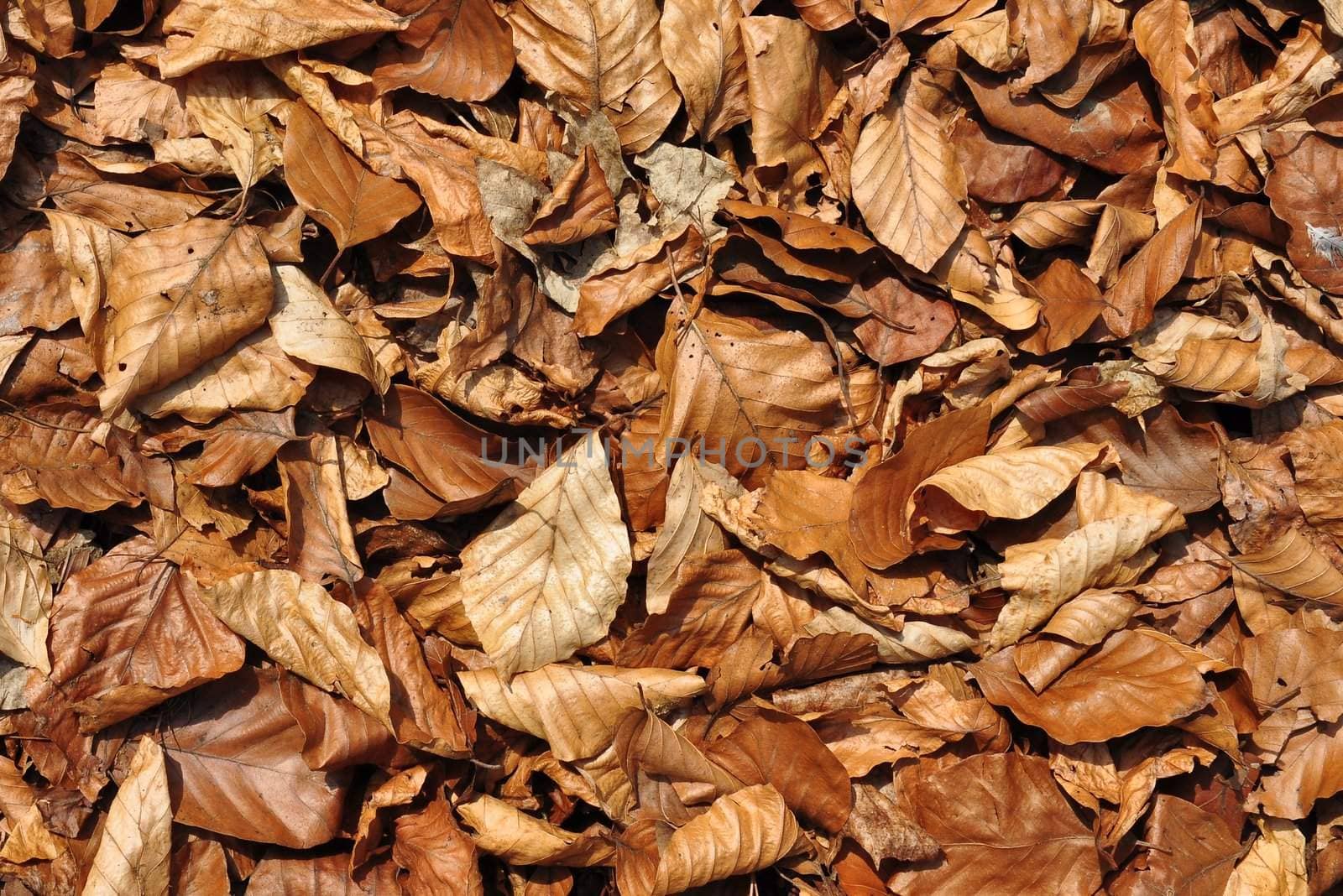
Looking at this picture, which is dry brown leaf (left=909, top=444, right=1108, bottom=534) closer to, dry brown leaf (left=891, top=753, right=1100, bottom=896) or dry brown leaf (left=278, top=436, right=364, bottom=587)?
dry brown leaf (left=891, top=753, right=1100, bottom=896)

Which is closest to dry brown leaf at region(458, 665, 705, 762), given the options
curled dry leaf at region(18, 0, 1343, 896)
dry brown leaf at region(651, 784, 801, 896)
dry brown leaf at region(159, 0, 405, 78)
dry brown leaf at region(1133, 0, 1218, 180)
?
curled dry leaf at region(18, 0, 1343, 896)

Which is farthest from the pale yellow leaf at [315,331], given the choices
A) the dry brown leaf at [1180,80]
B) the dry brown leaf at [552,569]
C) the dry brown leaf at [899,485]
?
the dry brown leaf at [1180,80]

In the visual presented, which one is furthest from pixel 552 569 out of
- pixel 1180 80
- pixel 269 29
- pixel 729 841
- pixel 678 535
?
pixel 1180 80

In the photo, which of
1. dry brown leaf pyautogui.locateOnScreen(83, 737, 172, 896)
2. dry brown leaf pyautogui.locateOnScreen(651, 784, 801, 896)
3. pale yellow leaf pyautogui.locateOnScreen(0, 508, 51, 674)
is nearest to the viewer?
dry brown leaf pyautogui.locateOnScreen(651, 784, 801, 896)

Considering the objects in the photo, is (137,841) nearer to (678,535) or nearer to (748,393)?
(678,535)

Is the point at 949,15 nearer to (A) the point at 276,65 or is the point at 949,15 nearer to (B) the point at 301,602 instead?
(A) the point at 276,65

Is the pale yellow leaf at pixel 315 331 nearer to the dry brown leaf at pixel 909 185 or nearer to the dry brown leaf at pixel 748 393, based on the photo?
the dry brown leaf at pixel 748 393

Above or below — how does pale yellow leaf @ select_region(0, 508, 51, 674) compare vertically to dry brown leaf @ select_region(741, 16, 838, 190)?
below

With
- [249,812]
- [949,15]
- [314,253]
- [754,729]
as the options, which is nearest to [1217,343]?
[949,15]
